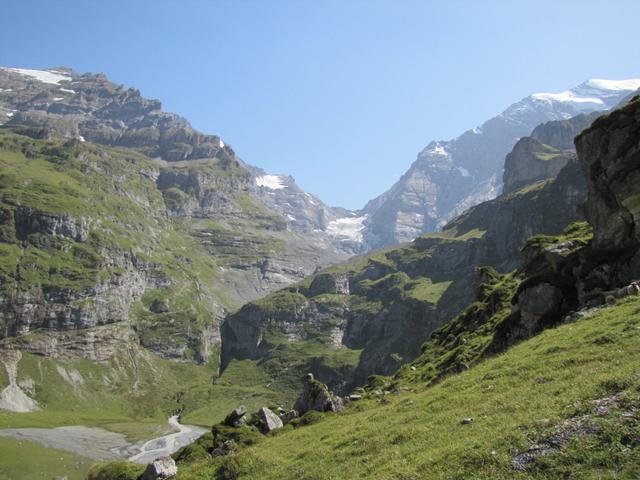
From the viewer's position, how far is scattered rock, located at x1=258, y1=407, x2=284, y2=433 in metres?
52.7

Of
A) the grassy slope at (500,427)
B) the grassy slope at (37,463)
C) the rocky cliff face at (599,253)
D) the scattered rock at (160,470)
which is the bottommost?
the grassy slope at (37,463)

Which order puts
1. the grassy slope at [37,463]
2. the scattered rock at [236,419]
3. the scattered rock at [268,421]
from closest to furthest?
1. the scattered rock at [268,421]
2. the scattered rock at [236,419]
3. the grassy slope at [37,463]

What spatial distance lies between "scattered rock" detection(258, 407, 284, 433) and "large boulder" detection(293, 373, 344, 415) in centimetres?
395

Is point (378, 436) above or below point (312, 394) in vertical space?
above

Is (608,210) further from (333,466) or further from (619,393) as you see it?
(333,466)

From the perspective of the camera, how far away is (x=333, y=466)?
25719mm

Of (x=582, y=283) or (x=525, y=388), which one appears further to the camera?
(x=582, y=283)

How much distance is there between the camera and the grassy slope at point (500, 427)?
17125 mm

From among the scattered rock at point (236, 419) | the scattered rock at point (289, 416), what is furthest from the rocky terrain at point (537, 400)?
the scattered rock at point (289, 416)

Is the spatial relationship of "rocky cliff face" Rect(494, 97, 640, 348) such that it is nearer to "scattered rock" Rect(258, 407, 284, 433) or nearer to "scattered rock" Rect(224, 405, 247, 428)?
"scattered rock" Rect(258, 407, 284, 433)

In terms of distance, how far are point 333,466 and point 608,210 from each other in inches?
1409

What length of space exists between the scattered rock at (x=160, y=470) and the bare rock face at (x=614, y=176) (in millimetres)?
38906

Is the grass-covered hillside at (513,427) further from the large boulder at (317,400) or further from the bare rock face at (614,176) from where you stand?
the large boulder at (317,400)

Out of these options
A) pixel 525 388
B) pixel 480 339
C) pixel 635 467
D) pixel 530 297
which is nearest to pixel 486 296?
pixel 480 339
